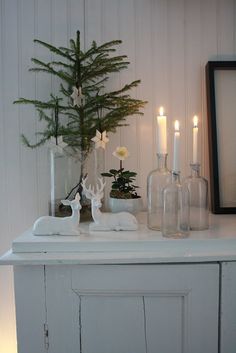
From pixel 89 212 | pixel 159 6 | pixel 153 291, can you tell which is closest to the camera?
pixel 153 291

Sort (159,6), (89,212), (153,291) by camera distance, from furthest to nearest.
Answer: (159,6), (89,212), (153,291)

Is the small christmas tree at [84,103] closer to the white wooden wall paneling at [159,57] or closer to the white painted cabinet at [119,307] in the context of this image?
the white wooden wall paneling at [159,57]

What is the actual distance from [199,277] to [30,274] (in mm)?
399

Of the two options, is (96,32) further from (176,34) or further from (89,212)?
(89,212)

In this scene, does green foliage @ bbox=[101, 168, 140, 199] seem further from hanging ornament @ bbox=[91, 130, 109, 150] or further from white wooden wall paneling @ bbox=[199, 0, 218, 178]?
white wooden wall paneling @ bbox=[199, 0, 218, 178]

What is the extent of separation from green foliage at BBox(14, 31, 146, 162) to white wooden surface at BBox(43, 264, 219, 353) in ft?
1.25

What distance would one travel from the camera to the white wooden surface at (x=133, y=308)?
65 cm

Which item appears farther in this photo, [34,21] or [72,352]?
[34,21]

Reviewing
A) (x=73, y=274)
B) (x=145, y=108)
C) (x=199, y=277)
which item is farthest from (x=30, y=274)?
(x=145, y=108)

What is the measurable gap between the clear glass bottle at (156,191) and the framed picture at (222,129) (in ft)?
0.75

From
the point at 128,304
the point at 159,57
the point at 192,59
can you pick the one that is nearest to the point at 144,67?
the point at 159,57

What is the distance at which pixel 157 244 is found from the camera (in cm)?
66

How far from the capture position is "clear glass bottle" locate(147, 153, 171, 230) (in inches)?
31.1

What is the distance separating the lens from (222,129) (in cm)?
95
